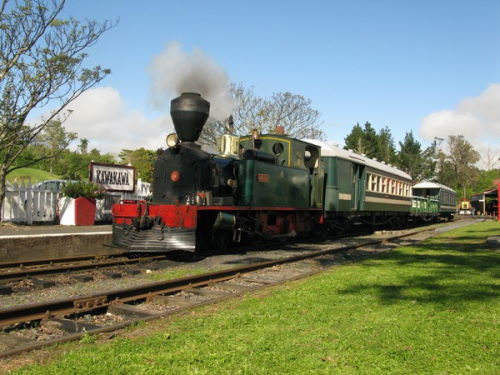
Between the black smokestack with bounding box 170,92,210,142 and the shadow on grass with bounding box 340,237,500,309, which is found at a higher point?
the black smokestack with bounding box 170,92,210,142

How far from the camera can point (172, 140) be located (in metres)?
11.0

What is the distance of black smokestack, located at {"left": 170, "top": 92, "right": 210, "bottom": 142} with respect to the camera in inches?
420

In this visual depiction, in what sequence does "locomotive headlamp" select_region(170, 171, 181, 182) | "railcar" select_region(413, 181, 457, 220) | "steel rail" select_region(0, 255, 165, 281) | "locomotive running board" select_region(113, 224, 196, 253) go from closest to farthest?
1. "steel rail" select_region(0, 255, 165, 281)
2. "locomotive running board" select_region(113, 224, 196, 253)
3. "locomotive headlamp" select_region(170, 171, 181, 182)
4. "railcar" select_region(413, 181, 457, 220)

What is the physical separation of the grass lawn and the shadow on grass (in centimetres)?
3

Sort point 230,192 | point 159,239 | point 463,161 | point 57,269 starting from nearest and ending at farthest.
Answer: point 57,269 → point 159,239 → point 230,192 → point 463,161

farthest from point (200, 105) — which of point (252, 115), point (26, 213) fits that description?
point (252, 115)

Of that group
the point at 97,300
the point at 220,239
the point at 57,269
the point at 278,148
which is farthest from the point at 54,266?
the point at 278,148

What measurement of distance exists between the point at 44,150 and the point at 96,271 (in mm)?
32313

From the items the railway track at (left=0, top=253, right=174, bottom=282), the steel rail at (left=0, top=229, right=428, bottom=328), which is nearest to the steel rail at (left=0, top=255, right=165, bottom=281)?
the railway track at (left=0, top=253, right=174, bottom=282)

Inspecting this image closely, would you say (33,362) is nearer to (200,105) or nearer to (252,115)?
(200,105)

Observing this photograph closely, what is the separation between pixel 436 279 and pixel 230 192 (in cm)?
560

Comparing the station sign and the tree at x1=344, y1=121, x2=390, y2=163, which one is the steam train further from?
the tree at x1=344, y1=121, x2=390, y2=163

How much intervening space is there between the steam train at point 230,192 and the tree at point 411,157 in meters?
62.5

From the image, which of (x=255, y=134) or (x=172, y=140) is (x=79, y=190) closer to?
(x=172, y=140)
